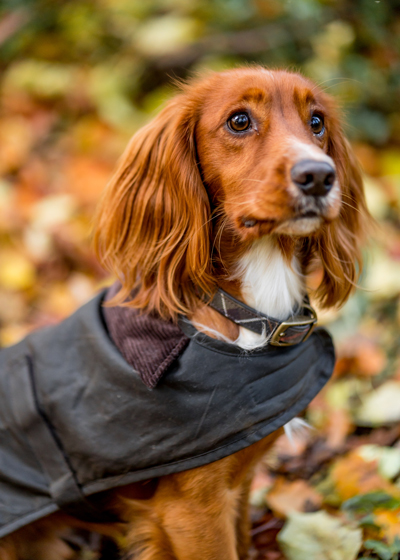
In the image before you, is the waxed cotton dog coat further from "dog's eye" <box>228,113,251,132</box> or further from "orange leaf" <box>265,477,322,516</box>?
"orange leaf" <box>265,477,322,516</box>

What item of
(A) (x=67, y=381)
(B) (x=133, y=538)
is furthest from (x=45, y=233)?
(B) (x=133, y=538)

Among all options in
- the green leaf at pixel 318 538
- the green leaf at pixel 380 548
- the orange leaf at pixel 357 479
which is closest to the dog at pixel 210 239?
the green leaf at pixel 318 538

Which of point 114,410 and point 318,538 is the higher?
point 114,410

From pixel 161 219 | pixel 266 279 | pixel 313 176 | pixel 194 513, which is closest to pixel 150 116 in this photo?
pixel 161 219

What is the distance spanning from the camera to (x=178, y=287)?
217 centimetres

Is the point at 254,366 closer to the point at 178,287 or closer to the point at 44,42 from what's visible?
the point at 178,287

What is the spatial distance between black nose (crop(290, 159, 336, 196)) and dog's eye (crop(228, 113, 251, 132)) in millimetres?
372

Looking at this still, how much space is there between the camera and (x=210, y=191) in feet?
7.13

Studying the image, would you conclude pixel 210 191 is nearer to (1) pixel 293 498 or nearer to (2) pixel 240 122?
(2) pixel 240 122

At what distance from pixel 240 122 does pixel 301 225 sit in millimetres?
507

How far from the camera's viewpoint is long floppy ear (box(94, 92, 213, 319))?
6.92ft

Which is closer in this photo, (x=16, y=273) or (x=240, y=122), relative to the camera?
(x=240, y=122)

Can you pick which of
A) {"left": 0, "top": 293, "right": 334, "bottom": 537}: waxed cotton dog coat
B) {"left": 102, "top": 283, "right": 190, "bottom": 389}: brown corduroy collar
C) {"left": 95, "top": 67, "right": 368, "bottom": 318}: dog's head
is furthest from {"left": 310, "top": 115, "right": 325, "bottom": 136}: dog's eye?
{"left": 102, "top": 283, "right": 190, "bottom": 389}: brown corduroy collar

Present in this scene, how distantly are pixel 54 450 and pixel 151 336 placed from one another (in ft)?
2.08
